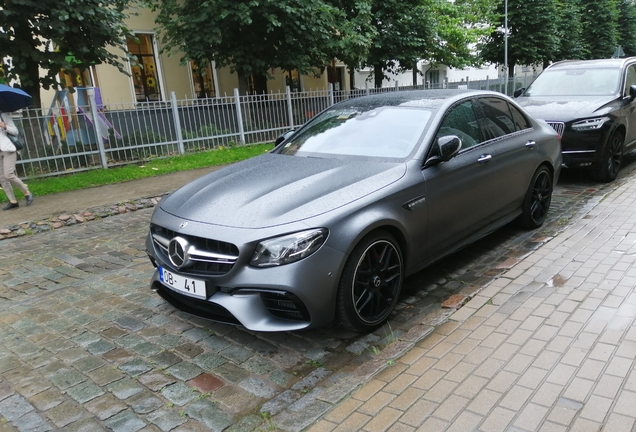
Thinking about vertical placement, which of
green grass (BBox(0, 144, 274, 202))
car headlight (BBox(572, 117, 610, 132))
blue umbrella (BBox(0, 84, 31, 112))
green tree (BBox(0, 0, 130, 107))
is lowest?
green grass (BBox(0, 144, 274, 202))

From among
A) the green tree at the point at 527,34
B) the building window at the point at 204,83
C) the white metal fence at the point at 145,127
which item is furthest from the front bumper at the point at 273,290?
the green tree at the point at 527,34

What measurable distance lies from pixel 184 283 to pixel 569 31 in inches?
1328

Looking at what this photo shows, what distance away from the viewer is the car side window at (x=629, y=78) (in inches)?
317

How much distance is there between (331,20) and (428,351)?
41.7 ft

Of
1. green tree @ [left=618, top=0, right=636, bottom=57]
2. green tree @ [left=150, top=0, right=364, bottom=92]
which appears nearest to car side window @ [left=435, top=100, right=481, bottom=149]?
green tree @ [left=150, top=0, right=364, bottom=92]

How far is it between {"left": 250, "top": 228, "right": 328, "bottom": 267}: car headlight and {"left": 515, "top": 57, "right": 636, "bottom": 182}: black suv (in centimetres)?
580

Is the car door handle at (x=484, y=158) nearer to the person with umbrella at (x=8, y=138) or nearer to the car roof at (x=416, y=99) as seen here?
the car roof at (x=416, y=99)

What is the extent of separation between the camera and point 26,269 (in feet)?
17.3

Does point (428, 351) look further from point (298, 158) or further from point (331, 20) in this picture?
point (331, 20)

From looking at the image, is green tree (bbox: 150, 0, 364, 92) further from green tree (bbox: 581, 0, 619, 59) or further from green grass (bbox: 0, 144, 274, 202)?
green tree (bbox: 581, 0, 619, 59)

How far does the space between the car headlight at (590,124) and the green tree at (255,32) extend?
7913mm

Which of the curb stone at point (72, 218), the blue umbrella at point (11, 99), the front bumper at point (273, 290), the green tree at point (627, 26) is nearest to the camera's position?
the front bumper at point (273, 290)

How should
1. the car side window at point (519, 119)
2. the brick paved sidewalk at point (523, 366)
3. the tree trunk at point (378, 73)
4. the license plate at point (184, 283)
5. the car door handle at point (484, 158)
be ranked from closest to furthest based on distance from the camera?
the brick paved sidewalk at point (523, 366), the license plate at point (184, 283), the car door handle at point (484, 158), the car side window at point (519, 119), the tree trunk at point (378, 73)

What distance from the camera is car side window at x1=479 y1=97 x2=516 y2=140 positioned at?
480cm
